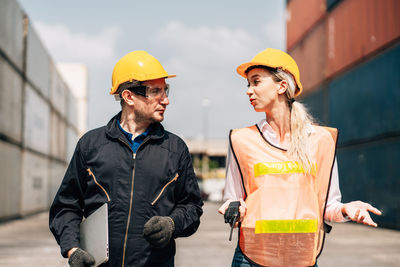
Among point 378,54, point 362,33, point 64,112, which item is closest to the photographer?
point 378,54

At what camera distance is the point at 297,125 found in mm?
2850

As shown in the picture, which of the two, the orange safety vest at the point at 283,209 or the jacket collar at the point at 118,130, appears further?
the jacket collar at the point at 118,130

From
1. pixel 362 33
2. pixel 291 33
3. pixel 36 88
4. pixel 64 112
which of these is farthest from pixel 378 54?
pixel 64 112

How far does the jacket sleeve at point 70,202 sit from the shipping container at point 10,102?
15.6 m

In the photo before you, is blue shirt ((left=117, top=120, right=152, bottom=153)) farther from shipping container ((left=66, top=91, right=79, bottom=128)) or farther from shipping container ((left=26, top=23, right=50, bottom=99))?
shipping container ((left=66, top=91, right=79, bottom=128))

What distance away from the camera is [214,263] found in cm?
820

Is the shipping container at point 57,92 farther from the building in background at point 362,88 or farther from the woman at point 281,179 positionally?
the woman at point 281,179

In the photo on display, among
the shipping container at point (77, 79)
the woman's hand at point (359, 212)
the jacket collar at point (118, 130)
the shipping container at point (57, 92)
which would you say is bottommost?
the woman's hand at point (359, 212)

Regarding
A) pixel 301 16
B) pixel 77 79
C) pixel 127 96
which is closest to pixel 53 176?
pixel 301 16

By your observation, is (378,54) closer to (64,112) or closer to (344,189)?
(344,189)

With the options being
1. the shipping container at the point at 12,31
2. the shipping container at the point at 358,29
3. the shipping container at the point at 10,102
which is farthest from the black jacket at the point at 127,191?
the shipping container at the point at 12,31

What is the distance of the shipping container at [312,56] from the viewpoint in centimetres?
2194

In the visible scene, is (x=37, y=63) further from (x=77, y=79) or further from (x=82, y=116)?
(x=82, y=116)

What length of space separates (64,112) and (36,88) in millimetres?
10011
